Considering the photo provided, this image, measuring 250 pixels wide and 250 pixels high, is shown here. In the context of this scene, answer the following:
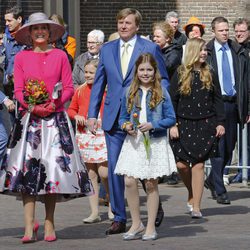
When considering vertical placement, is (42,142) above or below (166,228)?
above

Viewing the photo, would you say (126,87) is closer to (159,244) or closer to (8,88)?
(159,244)

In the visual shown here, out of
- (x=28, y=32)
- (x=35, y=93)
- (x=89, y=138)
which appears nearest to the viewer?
(x=35, y=93)

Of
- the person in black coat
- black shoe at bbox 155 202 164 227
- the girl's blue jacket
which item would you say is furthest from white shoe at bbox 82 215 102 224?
the person in black coat

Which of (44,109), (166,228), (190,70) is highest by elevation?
(190,70)

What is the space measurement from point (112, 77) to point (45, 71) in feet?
2.78

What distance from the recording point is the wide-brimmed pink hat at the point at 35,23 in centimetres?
1118

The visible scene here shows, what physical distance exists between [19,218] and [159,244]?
2.31m

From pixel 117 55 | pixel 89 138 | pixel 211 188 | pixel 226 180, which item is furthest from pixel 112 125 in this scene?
pixel 226 180

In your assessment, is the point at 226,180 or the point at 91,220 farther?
the point at 226,180

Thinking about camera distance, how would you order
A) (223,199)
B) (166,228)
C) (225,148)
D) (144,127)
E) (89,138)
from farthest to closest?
(225,148) < (223,199) < (89,138) < (166,228) < (144,127)

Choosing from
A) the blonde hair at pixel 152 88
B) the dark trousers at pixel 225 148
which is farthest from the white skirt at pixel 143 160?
the dark trousers at pixel 225 148

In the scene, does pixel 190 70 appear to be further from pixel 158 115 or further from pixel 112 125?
pixel 158 115

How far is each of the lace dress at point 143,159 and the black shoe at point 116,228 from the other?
60 centimetres

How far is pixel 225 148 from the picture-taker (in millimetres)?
15016
